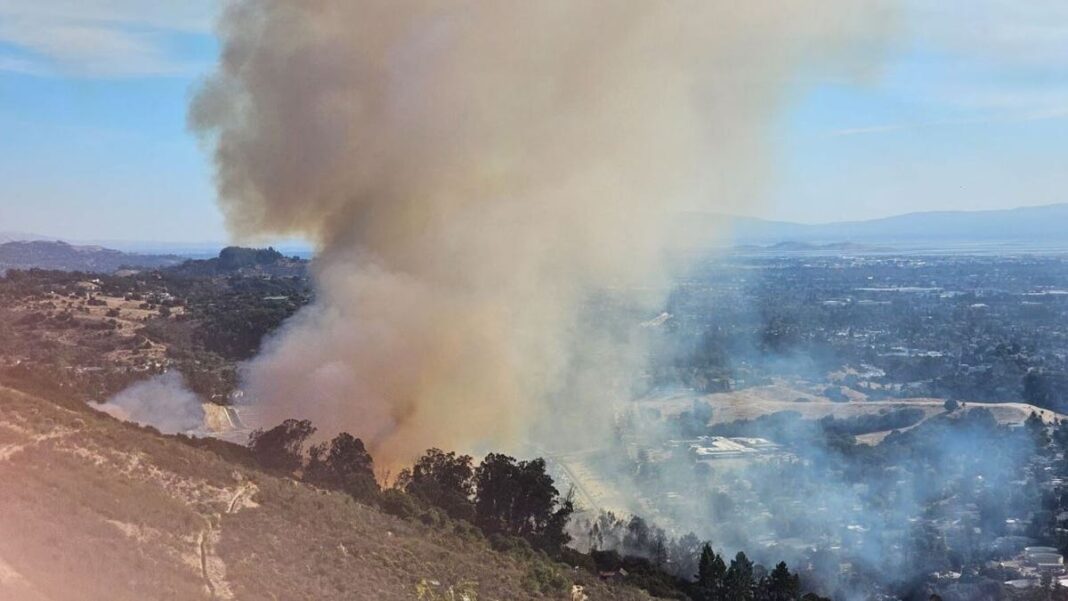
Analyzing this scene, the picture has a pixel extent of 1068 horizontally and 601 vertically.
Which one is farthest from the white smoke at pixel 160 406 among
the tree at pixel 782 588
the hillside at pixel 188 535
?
the tree at pixel 782 588

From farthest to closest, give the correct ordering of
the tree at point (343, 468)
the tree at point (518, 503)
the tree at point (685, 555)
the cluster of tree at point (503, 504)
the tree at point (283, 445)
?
the tree at point (685, 555) < the tree at point (283, 445) < the tree at point (518, 503) < the cluster of tree at point (503, 504) < the tree at point (343, 468)

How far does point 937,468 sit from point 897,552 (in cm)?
1061

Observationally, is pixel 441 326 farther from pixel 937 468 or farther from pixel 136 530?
pixel 937 468

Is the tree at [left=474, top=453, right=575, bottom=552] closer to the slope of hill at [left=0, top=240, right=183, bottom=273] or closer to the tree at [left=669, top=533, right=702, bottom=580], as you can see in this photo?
the tree at [left=669, top=533, right=702, bottom=580]

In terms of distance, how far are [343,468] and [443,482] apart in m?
3.07

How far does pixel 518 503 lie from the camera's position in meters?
27.2

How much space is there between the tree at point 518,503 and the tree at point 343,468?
3.39 meters

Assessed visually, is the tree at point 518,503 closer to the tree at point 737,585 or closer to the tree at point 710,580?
the tree at point 710,580

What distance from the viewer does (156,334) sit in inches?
2143

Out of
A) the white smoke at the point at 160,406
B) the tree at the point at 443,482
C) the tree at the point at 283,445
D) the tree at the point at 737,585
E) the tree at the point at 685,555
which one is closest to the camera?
the tree at the point at 737,585

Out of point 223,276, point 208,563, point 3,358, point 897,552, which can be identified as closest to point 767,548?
point 897,552

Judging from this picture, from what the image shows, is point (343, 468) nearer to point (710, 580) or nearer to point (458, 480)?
point (458, 480)

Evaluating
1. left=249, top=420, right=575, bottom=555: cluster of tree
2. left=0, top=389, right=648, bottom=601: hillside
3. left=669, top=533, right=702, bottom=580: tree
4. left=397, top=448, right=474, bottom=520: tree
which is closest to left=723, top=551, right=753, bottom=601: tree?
left=669, top=533, right=702, bottom=580: tree

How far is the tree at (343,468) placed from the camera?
2434cm
